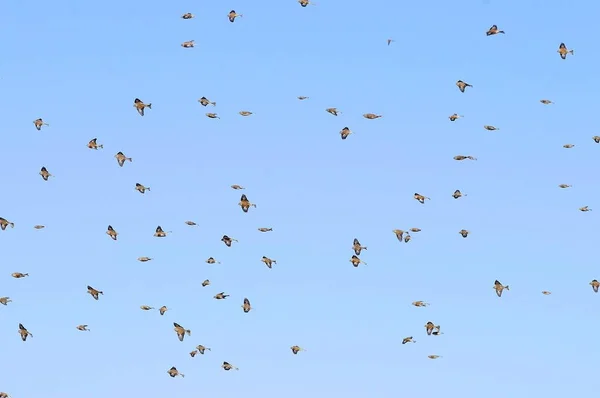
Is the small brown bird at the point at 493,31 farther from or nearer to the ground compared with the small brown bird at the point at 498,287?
farther from the ground

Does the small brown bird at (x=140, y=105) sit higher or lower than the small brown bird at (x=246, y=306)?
higher

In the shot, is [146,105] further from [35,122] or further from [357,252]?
[357,252]

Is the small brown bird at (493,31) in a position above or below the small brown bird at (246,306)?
above

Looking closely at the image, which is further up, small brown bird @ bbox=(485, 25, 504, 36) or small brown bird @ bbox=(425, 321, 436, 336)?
small brown bird @ bbox=(485, 25, 504, 36)

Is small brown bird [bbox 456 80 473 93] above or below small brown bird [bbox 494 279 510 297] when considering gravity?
above

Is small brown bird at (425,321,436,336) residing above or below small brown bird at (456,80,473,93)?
below

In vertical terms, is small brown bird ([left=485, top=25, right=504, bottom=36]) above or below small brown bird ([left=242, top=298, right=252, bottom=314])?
above

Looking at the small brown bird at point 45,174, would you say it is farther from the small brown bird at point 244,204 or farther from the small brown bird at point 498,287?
the small brown bird at point 498,287

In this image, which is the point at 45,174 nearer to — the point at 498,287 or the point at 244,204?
the point at 244,204

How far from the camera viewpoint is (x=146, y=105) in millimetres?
141000

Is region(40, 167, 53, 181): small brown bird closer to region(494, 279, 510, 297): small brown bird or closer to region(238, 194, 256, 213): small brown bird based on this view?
region(238, 194, 256, 213): small brown bird

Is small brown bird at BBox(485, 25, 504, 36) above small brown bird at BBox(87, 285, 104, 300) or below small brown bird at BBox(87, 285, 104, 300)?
above

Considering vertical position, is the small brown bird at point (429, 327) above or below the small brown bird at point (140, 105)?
below

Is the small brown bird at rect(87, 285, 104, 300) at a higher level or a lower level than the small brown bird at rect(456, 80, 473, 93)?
lower
